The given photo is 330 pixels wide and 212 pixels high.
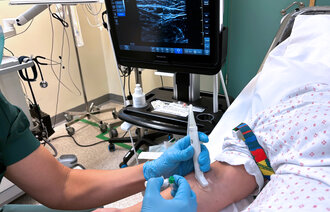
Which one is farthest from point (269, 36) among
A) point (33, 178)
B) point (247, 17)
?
point (33, 178)

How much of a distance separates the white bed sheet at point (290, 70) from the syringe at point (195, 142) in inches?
7.2

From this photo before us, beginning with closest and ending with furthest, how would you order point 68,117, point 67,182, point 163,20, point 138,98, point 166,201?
point 166,201, point 67,182, point 163,20, point 138,98, point 68,117

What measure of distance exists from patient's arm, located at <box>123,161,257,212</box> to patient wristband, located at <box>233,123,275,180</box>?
0.15 feet

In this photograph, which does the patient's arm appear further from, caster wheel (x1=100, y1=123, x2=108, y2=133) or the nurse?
caster wheel (x1=100, y1=123, x2=108, y2=133)

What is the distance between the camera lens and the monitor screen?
102cm

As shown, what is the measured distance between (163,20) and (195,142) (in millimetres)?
650

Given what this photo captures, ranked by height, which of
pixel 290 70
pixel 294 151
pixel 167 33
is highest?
pixel 167 33

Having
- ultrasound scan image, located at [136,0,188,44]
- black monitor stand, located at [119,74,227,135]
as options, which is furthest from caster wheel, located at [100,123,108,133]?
ultrasound scan image, located at [136,0,188,44]

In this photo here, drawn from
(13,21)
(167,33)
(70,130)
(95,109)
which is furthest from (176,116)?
(95,109)

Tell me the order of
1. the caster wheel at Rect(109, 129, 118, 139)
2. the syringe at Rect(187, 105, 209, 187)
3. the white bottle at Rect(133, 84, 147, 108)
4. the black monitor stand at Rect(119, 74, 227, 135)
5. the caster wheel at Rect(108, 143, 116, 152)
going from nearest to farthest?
1. the syringe at Rect(187, 105, 209, 187)
2. the black monitor stand at Rect(119, 74, 227, 135)
3. the white bottle at Rect(133, 84, 147, 108)
4. the caster wheel at Rect(108, 143, 116, 152)
5. the caster wheel at Rect(109, 129, 118, 139)

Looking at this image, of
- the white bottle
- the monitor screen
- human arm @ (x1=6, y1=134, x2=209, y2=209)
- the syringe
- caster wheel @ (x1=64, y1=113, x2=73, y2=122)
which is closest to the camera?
the syringe

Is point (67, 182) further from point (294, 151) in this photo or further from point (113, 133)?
point (113, 133)

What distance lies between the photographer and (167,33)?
114 cm

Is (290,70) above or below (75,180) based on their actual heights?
above
